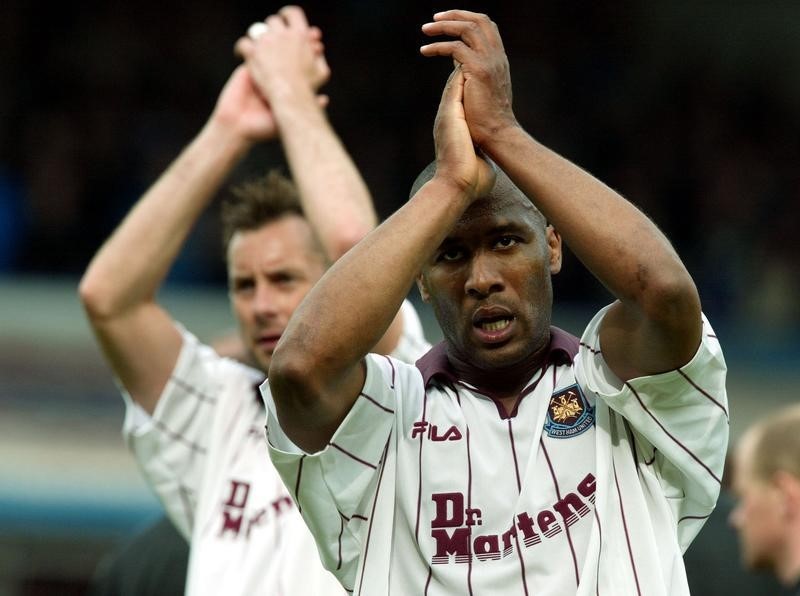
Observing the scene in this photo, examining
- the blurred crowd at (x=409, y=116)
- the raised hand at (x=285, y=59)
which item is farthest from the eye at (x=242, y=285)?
the blurred crowd at (x=409, y=116)

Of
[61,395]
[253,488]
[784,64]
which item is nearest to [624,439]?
[253,488]

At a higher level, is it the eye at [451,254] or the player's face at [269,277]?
the player's face at [269,277]

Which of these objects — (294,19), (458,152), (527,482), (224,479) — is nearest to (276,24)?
(294,19)

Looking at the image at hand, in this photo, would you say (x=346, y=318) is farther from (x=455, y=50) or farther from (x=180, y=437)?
(x=180, y=437)

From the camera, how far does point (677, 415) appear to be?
2.33 metres

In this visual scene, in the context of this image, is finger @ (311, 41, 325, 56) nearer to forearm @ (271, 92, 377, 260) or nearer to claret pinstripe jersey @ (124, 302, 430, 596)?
forearm @ (271, 92, 377, 260)

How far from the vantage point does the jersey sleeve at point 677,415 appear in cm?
231

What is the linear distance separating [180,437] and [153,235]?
1.78 ft

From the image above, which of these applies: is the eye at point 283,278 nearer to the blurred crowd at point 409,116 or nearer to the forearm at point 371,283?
the forearm at point 371,283

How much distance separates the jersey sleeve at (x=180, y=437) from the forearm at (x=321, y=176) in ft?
1.91

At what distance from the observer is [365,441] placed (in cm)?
239

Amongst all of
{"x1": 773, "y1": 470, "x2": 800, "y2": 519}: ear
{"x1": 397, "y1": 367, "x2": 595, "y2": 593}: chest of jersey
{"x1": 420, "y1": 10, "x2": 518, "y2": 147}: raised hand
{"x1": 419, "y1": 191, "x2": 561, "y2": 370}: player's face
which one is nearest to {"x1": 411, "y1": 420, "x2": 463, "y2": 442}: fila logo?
{"x1": 397, "y1": 367, "x2": 595, "y2": 593}: chest of jersey

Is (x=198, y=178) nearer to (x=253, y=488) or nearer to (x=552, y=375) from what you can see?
(x=253, y=488)

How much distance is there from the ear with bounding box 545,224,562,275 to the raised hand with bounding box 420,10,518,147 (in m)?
0.30
